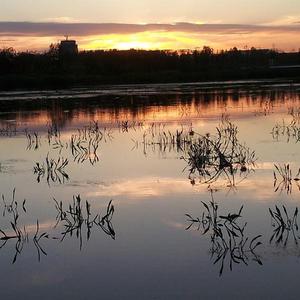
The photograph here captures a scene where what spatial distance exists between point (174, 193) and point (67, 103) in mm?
20197

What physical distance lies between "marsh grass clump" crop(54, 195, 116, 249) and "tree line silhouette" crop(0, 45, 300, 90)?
41166mm

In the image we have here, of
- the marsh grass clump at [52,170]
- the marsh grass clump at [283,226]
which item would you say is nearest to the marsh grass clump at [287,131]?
the marsh grass clump at [52,170]

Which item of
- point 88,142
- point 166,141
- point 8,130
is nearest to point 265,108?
point 166,141

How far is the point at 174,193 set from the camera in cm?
882

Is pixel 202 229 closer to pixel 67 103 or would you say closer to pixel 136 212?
pixel 136 212

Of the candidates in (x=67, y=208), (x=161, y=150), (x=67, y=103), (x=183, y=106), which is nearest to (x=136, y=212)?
(x=67, y=208)

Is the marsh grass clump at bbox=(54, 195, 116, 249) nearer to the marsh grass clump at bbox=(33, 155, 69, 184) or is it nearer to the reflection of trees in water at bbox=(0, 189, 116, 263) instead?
the reflection of trees in water at bbox=(0, 189, 116, 263)

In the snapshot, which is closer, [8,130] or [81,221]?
[81,221]

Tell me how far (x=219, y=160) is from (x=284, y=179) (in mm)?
1966

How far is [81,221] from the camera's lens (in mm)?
7469

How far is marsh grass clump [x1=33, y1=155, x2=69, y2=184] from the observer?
1048cm

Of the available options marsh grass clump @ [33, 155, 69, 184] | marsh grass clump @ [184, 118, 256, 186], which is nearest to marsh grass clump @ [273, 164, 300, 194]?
marsh grass clump @ [184, 118, 256, 186]

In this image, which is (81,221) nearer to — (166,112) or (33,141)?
(33,141)

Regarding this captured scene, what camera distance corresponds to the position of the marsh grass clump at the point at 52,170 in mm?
10484
